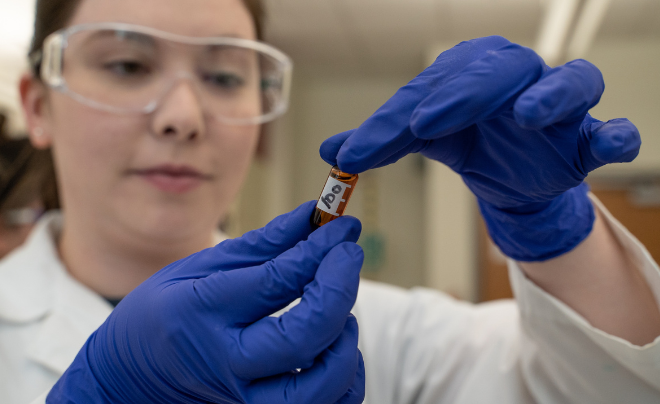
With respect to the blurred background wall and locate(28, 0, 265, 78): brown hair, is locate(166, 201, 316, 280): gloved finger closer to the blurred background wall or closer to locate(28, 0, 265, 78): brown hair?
locate(28, 0, 265, 78): brown hair

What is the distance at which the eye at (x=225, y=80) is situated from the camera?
3.23ft

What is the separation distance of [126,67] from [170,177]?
0.77 ft

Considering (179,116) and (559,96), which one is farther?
(179,116)

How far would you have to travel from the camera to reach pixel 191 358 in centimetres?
55

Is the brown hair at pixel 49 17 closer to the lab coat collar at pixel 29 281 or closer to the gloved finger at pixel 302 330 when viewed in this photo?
the lab coat collar at pixel 29 281

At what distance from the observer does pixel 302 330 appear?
533mm

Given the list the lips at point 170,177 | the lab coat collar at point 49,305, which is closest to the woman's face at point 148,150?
the lips at point 170,177

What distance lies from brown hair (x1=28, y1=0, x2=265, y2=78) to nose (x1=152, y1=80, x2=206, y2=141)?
297 mm

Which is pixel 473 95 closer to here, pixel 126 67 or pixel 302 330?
pixel 302 330

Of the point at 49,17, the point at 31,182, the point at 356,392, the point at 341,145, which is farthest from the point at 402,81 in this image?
the point at 356,392

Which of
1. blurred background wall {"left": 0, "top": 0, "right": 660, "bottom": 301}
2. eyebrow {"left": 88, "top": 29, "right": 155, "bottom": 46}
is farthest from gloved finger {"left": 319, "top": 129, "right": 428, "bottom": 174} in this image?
blurred background wall {"left": 0, "top": 0, "right": 660, "bottom": 301}

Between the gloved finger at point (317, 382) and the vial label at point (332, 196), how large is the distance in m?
0.17

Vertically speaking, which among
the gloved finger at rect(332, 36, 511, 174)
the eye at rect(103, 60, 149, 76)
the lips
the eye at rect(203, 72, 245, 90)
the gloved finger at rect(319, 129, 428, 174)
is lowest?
the lips

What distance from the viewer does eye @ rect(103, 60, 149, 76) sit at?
0.90 meters
